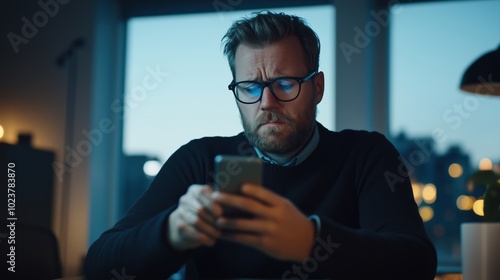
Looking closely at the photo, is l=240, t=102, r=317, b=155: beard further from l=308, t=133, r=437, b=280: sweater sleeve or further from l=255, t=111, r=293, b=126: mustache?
l=308, t=133, r=437, b=280: sweater sleeve

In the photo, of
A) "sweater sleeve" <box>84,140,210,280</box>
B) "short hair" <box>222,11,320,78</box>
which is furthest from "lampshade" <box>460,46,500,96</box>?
"sweater sleeve" <box>84,140,210,280</box>

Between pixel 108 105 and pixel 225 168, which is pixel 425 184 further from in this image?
pixel 225 168

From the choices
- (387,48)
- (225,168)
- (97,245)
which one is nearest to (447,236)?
(387,48)

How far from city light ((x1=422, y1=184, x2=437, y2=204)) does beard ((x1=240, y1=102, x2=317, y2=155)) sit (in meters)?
2.25

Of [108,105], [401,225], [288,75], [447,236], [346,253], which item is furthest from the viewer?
[108,105]

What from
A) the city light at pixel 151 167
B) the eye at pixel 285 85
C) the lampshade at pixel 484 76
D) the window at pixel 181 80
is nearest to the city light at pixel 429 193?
the window at pixel 181 80

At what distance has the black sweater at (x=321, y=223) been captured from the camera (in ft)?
3.82

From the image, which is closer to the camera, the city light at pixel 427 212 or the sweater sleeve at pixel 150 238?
the sweater sleeve at pixel 150 238

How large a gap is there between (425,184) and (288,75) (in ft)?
7.63

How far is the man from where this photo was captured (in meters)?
1.22

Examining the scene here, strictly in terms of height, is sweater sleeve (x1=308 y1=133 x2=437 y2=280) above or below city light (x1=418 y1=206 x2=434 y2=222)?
above

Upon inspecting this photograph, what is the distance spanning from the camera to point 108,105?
3967 mm

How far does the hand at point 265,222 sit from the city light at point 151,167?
2931 mm

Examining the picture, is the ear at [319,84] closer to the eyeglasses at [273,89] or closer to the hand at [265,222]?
the eyeglasses at [273,89]
